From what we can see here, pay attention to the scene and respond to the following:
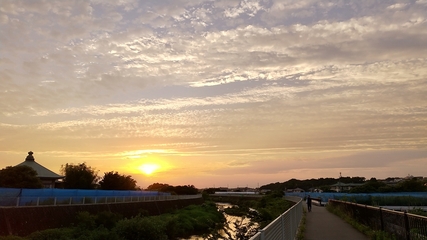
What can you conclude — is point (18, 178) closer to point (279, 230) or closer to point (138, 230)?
point (138, 230)

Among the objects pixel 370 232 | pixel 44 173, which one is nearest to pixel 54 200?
pixel 370 232

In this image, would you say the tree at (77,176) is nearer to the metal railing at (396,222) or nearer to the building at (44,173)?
the building at (44,173)

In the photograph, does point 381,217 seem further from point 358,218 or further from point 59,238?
point 59,238

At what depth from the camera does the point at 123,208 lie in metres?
38.5

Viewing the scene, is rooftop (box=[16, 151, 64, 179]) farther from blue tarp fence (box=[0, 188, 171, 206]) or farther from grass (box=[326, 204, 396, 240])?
grass (box=[326, 204, 396, 240])

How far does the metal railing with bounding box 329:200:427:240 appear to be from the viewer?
433 inches

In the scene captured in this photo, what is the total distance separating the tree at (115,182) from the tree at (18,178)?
60.6 feet

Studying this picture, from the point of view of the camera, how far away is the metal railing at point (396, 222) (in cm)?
1100

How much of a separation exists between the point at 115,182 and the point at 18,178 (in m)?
21.7

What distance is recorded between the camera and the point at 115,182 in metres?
62.5

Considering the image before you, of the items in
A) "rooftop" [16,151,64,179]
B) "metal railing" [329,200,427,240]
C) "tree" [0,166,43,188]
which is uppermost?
"rooftop" [16,151,64,179]

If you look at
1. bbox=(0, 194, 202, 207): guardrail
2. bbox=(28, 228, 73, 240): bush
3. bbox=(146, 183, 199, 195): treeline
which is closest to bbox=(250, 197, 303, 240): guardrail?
bbox=(28, 228, 73, 240): bush

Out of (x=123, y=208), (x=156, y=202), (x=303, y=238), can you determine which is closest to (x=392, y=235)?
(x=303, y=238)

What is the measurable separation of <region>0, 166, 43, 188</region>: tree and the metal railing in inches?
1338
